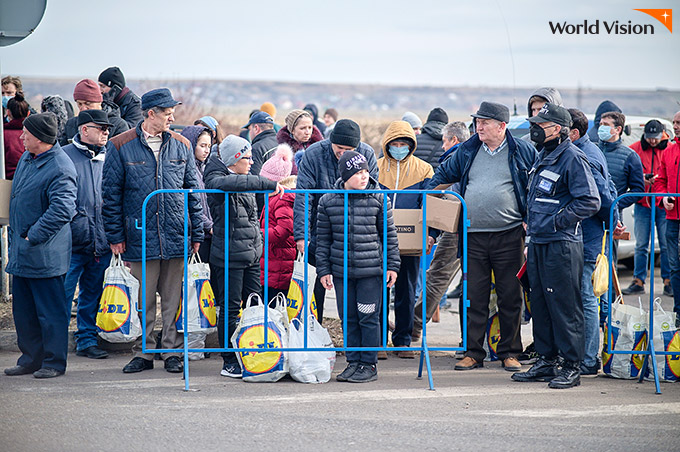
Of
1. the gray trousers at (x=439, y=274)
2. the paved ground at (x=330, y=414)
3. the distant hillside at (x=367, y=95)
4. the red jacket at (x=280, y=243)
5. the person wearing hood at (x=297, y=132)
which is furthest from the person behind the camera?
the distant hillside at (x=367, y=95)

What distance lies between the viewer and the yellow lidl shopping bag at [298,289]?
680cm

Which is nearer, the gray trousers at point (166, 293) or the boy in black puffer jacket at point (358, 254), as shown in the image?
the boy in black puffer jacket at point (358, 254)

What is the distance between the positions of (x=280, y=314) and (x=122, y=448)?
1962 millimetres

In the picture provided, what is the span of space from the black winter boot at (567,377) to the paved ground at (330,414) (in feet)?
0.23

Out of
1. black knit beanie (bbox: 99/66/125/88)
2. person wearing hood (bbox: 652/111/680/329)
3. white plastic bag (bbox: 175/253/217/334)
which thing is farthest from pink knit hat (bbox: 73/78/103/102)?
person wearing hood (bbox: 652/111/680/329)

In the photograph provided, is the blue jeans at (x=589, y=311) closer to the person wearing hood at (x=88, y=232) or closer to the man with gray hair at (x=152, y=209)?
the man with gray hair at (x=152, y=209)

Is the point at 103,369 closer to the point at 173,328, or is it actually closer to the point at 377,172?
the point at 173,328

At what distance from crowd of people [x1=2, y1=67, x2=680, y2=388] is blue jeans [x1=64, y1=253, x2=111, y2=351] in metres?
0.02

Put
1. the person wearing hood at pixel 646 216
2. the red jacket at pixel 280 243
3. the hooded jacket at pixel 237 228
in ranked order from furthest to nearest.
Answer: the person wearing hood at pixel 646 216 → the red jacket at pixel 280 243 → the hooded jacket at pixel 237 228

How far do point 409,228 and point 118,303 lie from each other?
2.44 meters

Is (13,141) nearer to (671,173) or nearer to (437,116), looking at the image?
(437,116)

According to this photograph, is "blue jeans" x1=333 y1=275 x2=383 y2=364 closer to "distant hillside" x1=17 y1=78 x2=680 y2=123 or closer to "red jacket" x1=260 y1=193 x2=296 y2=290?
"red jacket" x1=260 y1=193 x2=296 y2=290

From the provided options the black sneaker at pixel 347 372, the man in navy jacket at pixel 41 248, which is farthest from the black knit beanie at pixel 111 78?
the black sneaker at pixel 347 372

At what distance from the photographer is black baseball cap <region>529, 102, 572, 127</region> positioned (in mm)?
6402
